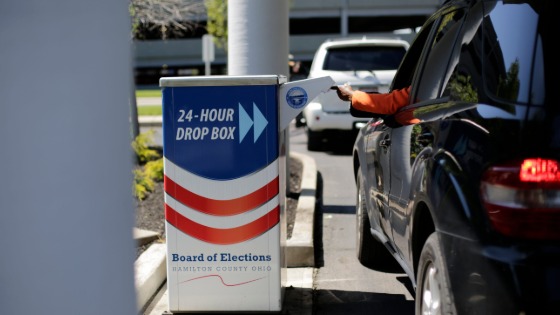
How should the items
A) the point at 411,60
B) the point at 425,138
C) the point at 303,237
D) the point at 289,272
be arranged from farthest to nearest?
the point at 303,237 → the point at 289,272 → the point at 411,60 → the point at 425,138

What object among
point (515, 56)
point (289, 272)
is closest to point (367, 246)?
point (289, 272)

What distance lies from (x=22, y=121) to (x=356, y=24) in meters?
48.9

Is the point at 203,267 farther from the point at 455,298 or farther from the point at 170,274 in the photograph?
the point at 455,298

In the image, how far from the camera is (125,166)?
6.18 meters

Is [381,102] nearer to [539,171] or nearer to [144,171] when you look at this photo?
[539,171]

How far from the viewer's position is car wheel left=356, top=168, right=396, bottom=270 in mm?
5934

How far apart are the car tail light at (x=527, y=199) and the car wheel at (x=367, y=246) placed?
9.77 feet

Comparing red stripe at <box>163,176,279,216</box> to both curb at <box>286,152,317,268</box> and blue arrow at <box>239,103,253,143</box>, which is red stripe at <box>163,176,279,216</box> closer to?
blue arrow at <box>239,103,253,143</box>

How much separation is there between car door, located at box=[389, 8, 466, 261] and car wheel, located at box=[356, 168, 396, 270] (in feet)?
4.38

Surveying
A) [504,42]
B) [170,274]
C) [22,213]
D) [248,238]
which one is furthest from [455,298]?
[22,213]

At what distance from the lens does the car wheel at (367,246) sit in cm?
593

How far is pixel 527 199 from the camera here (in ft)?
9.27

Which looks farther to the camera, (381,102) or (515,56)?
(381,102)

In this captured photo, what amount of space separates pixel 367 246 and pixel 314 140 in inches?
311
